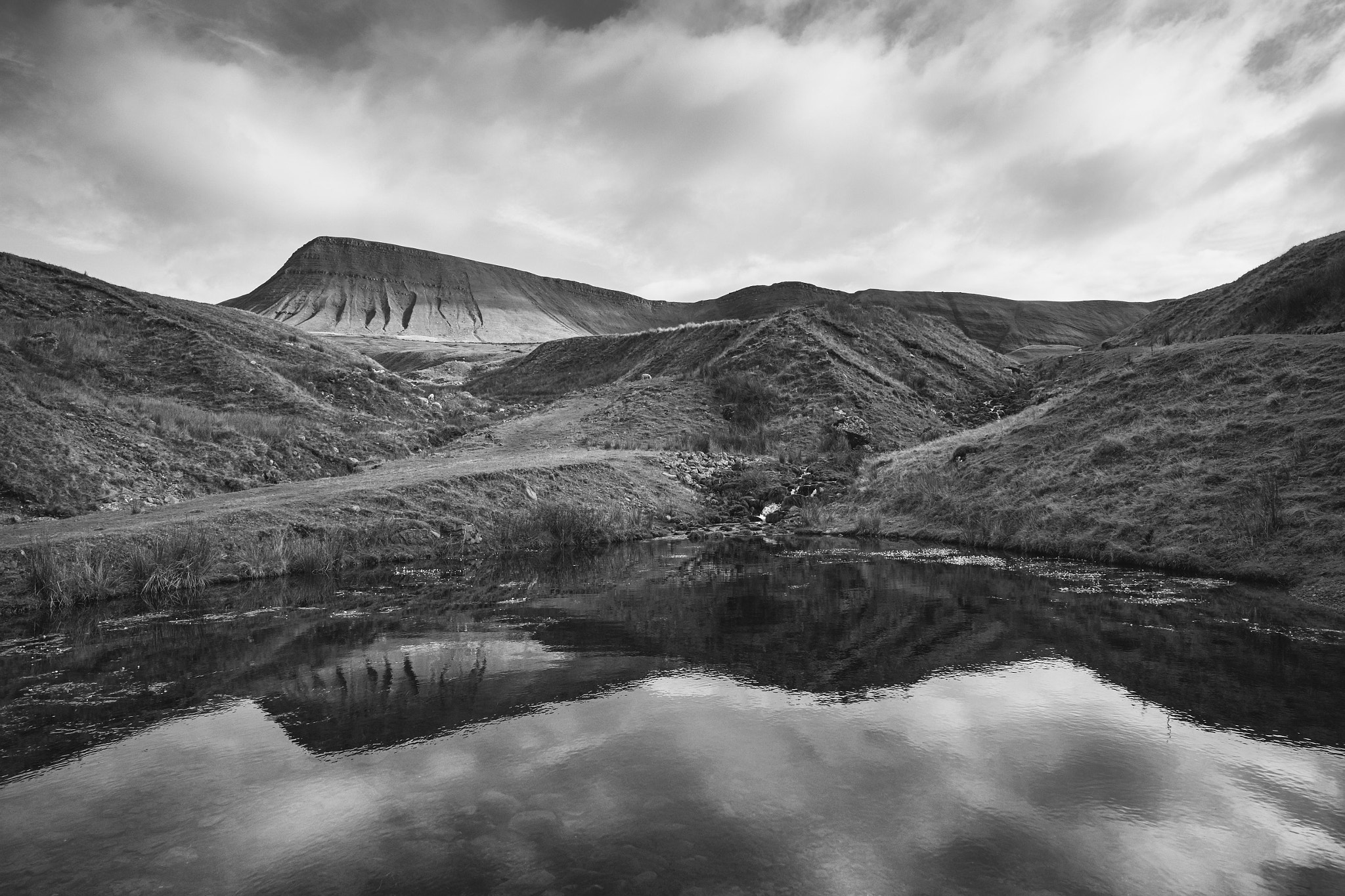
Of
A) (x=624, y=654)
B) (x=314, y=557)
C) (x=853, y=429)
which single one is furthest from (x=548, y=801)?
(x=853, y=429)

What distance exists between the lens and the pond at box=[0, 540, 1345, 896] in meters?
5.64

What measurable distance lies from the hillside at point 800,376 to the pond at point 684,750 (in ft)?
87.4

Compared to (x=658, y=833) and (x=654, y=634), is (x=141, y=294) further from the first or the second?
(x=658, y=833)

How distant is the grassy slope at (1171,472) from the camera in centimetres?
1655

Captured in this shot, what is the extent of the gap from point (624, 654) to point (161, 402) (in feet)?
94.6

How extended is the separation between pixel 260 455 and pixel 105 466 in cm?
598

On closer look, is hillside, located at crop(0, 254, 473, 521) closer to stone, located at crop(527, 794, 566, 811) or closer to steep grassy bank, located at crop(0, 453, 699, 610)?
steep grassy bank, located at crop(0, 453, 699, 610)

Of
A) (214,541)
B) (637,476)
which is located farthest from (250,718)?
(637,476)

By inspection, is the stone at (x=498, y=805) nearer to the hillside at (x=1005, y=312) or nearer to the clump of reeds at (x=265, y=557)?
the clump of reeds at (x=265, y=557)

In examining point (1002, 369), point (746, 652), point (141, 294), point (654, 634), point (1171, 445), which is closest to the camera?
point (746, 652)

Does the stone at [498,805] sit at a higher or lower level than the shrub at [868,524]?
lower

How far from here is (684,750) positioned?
7.89 m

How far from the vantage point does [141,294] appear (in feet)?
143

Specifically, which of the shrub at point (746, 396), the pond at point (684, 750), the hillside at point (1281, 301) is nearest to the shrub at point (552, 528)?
the pond at point (684, 750)
